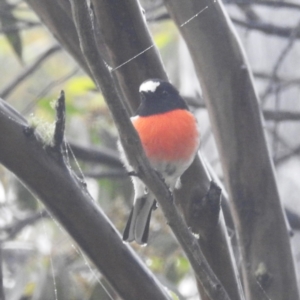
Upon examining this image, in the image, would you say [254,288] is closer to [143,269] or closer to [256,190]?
[256,190]

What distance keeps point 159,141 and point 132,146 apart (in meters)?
0.59

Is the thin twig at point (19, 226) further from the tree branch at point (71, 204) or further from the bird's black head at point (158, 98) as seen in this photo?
the tree branch at point (71, 204)

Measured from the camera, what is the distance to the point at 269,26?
7.15 ft

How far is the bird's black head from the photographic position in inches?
55.4

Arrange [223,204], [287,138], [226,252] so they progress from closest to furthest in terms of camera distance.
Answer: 1. [226,252]
2. [223,204]
3. [287,138]

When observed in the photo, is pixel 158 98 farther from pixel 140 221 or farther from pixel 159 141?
pixel 140 221

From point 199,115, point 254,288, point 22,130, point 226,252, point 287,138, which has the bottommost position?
point 287,138

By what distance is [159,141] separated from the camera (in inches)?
60.0

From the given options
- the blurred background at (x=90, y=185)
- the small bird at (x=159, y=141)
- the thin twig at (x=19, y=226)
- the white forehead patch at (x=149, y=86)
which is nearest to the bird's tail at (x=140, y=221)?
the small bird at (x=159, y=141)

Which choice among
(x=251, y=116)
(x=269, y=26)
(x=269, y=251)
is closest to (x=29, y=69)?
(x=269, y=26)

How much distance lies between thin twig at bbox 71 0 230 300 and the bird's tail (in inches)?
17.5

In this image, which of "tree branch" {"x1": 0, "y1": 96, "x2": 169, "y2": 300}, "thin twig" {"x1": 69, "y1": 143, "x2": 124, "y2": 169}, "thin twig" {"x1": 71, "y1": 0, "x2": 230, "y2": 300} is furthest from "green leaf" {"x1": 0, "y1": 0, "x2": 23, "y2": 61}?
"thin twig" {"x1": 71, "y1": 0, "x2": 230, "y2": 300}

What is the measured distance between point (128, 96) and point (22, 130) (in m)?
0.42

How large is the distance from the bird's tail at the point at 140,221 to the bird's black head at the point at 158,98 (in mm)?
221
